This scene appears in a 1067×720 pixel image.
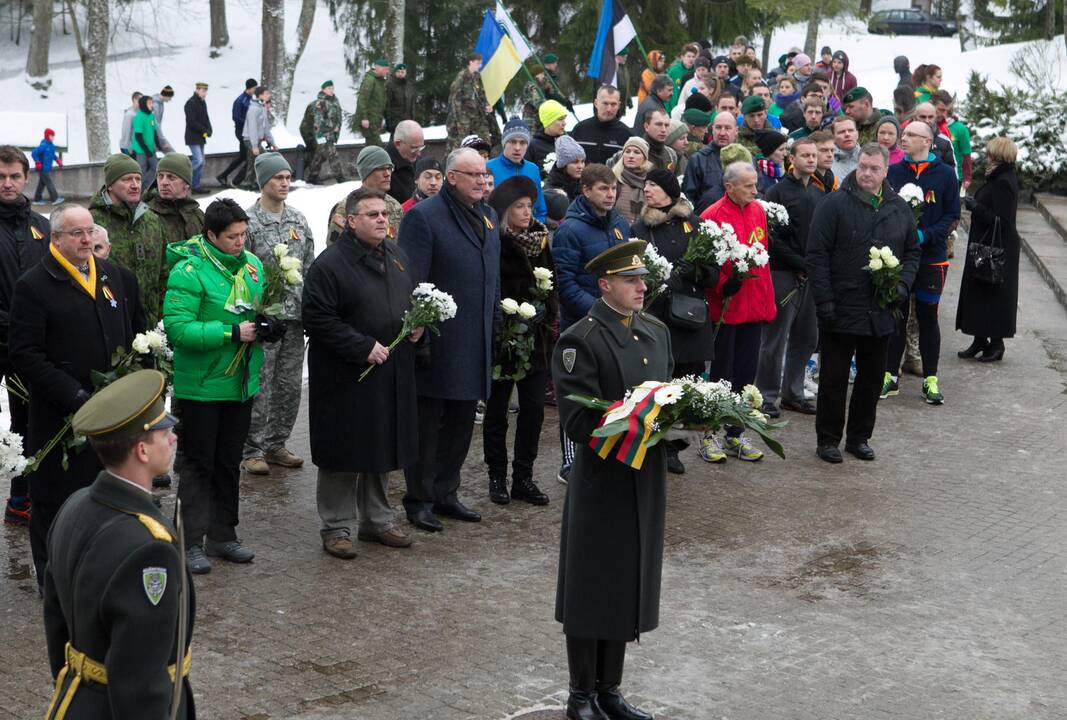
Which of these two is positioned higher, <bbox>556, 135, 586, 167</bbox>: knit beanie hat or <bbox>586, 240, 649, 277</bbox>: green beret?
<bbox>556, 135, 586, 167</bbox>: knit beanie hat

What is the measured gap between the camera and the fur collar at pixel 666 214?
9.93 m

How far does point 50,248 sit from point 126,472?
354 centimetres

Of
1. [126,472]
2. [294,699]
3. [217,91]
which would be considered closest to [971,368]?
[294,699]

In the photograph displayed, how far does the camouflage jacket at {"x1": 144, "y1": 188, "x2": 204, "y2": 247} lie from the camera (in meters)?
8.89

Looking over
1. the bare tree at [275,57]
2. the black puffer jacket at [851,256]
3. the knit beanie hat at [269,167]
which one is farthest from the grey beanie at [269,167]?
the bare tree at [275,57]

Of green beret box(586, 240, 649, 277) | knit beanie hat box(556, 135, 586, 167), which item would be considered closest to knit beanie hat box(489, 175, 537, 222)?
green beret box(586, 240, 649, 277)

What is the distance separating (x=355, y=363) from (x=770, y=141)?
6.39m

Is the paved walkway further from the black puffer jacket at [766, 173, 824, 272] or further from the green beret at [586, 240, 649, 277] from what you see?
the green beret at [586, 240, 649, 277]

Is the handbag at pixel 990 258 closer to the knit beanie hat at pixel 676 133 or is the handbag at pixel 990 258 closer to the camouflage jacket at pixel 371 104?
the knit beanie hat at pixel 676 133

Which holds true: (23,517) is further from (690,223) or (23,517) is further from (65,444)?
(690,223)

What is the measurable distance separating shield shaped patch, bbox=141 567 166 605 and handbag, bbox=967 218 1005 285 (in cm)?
1087

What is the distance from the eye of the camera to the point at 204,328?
764 centimetres

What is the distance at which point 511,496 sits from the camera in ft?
30.9

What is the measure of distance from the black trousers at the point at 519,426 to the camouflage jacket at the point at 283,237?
150cm
